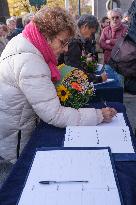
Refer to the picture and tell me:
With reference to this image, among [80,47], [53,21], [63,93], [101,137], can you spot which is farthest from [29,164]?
[80,47]

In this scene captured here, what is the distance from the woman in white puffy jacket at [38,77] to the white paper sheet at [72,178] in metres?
0.40

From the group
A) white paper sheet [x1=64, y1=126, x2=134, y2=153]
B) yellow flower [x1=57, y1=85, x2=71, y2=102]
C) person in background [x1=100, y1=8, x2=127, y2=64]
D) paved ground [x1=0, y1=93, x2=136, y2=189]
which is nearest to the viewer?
white paper sheet [x1=64, y1=126, x2=134, y2=153]

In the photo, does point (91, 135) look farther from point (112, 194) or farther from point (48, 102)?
point (112, 194)

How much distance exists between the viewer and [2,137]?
7.64 feet

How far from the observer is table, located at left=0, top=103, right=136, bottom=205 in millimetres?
1392

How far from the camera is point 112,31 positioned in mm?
6699

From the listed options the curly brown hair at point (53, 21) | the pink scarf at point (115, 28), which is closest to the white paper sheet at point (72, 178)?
the curly brown hair at point (53, 21)

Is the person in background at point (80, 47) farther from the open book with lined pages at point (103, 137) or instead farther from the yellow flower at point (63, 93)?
the open book with lined pages at point (103, 137)

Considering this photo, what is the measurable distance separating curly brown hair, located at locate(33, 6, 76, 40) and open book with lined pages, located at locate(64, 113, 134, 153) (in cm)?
54

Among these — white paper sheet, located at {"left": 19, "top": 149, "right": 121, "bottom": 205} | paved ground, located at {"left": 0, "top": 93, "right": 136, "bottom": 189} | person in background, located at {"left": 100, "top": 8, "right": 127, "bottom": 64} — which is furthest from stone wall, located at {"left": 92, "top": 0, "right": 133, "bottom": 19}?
white paper sheet, located at {"left": 19, "top": 149, "right": 121, "bottom": 205}

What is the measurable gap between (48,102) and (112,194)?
81 centimetres

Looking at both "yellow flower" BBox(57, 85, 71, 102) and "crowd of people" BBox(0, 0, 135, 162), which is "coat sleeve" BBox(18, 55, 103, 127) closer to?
"crowd of people" BBox(0, 0, 135, 162)

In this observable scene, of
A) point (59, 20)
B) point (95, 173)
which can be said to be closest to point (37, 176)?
point (95, 173)

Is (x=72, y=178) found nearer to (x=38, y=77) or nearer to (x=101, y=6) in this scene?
(x=38, y=77)
